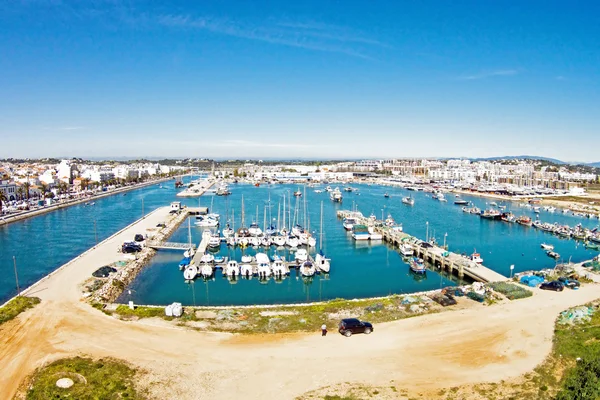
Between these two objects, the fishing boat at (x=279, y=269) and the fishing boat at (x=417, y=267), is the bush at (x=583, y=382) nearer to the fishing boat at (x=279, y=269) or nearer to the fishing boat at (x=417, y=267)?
the fishing boat at (x=417, y=267)

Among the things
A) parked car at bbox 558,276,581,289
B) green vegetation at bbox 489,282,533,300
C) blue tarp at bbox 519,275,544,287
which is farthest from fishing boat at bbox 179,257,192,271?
parked car at bbox 558,276,581,289

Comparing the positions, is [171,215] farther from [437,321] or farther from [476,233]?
[437,321]

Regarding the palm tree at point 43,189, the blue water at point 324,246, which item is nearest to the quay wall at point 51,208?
the blue water at point 324,246

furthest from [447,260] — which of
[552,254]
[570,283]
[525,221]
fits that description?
[525,221]

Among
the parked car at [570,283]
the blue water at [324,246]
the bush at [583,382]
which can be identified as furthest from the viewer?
the blue water at [324,246]

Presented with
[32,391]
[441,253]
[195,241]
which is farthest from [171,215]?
[32,391]
